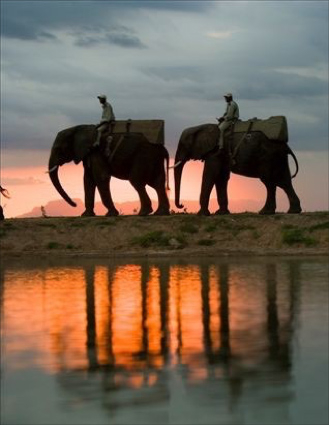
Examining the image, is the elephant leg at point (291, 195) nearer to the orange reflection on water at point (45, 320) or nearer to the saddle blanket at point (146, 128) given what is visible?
the saddle blanket at point (146, 128)

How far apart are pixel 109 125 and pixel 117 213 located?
9.44ft

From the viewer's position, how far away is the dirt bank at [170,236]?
1128 inches

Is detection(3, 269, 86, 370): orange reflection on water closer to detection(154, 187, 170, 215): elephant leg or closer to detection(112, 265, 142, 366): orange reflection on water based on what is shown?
detection(112, 265, 142, 366): orange reflection on water

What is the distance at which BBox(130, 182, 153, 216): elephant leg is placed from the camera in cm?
3438

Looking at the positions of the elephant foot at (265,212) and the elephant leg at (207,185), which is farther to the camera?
the elephant leg at (207,185)

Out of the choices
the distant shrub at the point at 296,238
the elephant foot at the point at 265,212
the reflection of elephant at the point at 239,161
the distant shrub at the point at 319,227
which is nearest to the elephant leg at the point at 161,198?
the reflection of elephant at the point at 239,161

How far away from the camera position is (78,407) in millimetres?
9211

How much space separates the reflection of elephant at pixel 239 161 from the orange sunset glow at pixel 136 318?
1167 centimetres

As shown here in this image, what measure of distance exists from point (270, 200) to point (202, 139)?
115 inches

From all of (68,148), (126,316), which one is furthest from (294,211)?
(126,316)

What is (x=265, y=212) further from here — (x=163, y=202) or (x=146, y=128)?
(x=146, y=128)

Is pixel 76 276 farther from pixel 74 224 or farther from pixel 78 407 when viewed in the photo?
pixel 78 407

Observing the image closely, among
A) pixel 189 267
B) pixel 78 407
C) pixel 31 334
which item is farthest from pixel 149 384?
pixel 189 267

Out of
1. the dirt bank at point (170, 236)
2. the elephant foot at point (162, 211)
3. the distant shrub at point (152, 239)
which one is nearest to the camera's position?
the dirt bank at point (170, 236)
